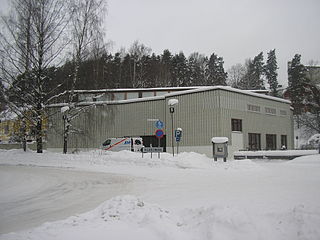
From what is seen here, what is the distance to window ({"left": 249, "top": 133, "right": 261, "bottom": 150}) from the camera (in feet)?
109

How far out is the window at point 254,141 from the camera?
33094 mm

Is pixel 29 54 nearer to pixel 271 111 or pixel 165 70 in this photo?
pixel 271 111

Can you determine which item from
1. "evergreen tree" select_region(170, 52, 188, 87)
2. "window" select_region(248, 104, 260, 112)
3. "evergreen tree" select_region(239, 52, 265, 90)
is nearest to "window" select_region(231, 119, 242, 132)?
"window" select_region(248, 104, 260, 112)

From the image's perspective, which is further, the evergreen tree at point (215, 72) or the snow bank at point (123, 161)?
the evergreen tree at point (215, 72)

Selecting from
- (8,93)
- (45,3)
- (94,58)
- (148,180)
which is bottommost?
(148,180)

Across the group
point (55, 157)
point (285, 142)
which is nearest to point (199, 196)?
point (55, 157)

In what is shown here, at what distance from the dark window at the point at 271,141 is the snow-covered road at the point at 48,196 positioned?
87.0 feet

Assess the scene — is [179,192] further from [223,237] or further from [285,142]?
[285,142]

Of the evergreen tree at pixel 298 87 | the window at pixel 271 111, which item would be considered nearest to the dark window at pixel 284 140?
the window at pixel 271 111

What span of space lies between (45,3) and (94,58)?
596cm

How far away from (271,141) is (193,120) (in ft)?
39.3

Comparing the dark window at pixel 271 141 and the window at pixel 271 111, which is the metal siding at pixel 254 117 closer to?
the window at pixel 271 111

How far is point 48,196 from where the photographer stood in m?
9.39

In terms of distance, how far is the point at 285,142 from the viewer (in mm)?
38812
